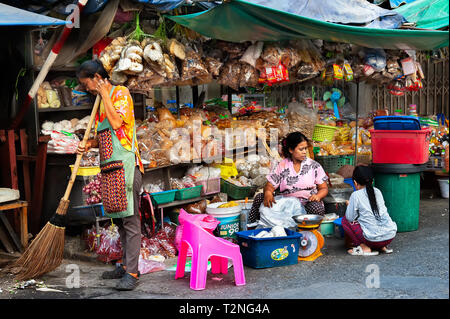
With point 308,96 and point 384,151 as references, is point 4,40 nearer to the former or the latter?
point 384,151

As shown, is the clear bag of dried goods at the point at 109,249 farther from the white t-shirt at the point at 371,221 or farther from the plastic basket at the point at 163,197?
the white t-shirt at the point at 371,221

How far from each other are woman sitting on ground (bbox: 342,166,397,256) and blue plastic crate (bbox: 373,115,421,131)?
4.15ft

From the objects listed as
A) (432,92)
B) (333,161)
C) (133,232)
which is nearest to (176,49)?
(133,232)

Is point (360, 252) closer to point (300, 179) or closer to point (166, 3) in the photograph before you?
point (300, 179)

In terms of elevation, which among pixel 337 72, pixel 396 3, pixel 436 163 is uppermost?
pixel 396 3

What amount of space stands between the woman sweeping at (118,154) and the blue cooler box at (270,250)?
1.18m

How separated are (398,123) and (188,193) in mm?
2742

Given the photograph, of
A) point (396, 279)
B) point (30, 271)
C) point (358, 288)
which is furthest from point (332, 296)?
point (30, 271)

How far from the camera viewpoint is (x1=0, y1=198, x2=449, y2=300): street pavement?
4566 mm

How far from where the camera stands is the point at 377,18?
6.43m

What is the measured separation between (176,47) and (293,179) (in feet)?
6.52

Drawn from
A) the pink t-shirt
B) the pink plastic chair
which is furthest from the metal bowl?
the pink plastic chair

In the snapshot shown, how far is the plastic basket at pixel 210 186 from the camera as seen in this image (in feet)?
22.6

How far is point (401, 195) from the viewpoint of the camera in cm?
664
